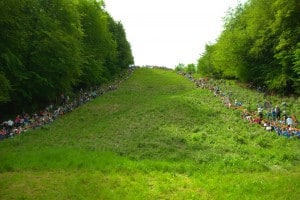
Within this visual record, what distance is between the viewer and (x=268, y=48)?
5638 cm

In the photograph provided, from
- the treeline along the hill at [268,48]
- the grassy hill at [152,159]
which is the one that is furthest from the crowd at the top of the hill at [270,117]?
the treeline along the hill at [268,48]

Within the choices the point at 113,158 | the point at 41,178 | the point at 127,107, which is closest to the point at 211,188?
the point at 113,158

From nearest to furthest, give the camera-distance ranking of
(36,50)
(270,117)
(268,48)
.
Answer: (270,117), (36,50), (268,48)

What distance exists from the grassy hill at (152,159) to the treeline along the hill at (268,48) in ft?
48.4

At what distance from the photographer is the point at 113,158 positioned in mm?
24516

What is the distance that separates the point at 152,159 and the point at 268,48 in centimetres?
3699

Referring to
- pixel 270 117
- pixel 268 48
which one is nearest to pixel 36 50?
pixel 270 117

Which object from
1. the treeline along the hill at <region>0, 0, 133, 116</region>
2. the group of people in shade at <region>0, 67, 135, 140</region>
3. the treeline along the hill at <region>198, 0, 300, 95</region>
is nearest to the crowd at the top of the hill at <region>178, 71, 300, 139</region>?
the treeline along the hill at <region>198, 0, 300, 95</region>

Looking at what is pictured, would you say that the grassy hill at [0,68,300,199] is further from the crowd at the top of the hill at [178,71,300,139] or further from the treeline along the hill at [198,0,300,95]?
the treeline along the hill at [198,0,300,95]

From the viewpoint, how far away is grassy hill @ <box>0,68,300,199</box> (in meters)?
19.7

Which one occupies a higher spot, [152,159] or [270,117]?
[270,117]

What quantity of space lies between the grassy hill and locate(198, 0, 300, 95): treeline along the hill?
14752 mm

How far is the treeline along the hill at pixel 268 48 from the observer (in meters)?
49.6

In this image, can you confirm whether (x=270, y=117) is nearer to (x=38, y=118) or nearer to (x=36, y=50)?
(x=38, y=118)
